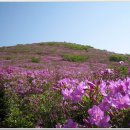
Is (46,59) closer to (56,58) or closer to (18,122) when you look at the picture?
(56,58)

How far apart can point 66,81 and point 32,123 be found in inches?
34.3

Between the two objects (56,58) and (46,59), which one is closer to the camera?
(46,59)

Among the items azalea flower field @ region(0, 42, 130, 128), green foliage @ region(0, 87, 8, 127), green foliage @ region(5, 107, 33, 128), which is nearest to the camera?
azalea flower field @ region(0, 42, 130, 128)

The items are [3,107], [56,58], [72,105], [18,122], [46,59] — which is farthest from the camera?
[56,58]

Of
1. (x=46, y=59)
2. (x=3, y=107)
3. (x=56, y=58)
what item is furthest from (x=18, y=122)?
(x=56, y=58)

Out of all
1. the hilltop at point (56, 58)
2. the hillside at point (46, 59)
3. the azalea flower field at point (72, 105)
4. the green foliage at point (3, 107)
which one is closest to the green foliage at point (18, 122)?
the azalea flower field at point (72, 105)

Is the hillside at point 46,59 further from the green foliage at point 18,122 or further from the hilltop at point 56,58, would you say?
the green foliage at point 18,122

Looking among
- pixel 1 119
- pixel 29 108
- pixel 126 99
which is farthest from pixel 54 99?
pixel 126 99

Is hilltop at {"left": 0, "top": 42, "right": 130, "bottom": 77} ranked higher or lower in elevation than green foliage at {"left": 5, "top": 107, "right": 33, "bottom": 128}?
higher

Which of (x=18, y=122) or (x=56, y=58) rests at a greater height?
Result: (x=56, y=58)

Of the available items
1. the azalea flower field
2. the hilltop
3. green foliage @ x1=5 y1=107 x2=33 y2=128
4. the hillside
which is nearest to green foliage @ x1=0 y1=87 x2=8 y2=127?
the azalea flower field

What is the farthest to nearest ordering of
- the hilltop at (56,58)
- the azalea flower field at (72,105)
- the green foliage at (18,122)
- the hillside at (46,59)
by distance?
1. the hilltop at (56,58)
2. the hillside at (46,59)
3. the green foliage at (18,122)
4. the azalea flower field at (72,105)

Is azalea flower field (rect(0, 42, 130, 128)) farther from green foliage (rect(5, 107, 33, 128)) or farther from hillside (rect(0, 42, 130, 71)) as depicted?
hillside (rect(0, 42, 130, 71))

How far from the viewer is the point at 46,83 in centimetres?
646
